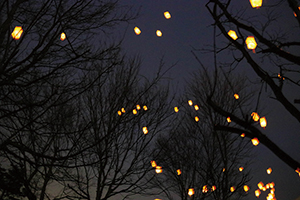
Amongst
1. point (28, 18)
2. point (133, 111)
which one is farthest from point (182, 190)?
point (28, 18)

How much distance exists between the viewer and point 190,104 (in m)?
9.58

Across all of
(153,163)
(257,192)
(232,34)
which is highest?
(232,34)

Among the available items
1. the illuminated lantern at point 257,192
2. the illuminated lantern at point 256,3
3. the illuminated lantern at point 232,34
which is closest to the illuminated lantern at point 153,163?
the illuminated lantern at point 232,34

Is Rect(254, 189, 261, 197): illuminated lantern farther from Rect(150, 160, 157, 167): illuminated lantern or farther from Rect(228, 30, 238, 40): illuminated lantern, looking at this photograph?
Rect(228, 30, 238, 40): illuminated lantern

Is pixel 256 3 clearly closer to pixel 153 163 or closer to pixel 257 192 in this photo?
pixel 153 163

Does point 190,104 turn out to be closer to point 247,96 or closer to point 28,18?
point 247,96

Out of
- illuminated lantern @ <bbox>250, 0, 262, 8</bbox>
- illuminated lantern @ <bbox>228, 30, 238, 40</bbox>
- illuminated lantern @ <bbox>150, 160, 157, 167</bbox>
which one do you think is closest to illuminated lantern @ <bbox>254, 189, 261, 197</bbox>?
illuminated lantern @ <bbox>150, 160, 157, 167</bbox>

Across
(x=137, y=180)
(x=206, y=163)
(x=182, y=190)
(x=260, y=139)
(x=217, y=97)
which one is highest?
(x=217, y=97)

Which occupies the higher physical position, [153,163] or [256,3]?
[256,3]

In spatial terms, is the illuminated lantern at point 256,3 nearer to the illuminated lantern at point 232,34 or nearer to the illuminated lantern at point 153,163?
the illuminated lantern at point 232,34

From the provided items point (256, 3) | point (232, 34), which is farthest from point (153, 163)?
point (256, 3)

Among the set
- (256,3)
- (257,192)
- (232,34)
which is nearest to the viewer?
(256,3)

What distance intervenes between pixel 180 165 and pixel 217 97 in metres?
3.16

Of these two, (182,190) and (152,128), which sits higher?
(152,128)
